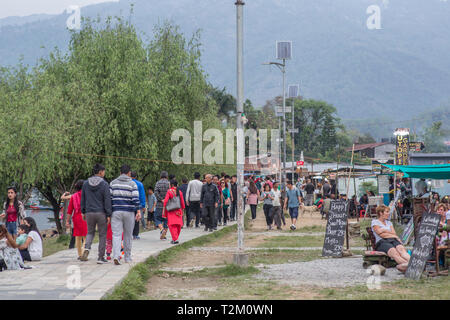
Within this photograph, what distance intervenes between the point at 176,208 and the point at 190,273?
4.54 metres

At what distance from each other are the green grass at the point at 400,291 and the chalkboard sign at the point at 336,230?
12.6 feet

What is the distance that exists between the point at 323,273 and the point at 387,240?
1.48m

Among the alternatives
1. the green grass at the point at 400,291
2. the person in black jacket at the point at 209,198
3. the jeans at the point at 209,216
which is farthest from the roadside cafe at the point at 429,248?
the jeans at the point at 209,216

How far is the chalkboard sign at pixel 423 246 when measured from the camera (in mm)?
10367

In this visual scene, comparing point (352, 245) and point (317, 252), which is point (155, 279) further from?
point (352, 245)

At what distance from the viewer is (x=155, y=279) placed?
11.0 m

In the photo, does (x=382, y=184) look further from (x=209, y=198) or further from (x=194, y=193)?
(x=209, y=198)

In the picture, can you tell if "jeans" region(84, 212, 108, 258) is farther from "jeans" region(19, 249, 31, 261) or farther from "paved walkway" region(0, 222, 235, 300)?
"jeans" region(19, 249, 31, 261)

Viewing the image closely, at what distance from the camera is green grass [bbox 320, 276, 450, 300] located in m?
8.53

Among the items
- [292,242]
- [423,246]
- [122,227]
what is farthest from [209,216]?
[423,246]

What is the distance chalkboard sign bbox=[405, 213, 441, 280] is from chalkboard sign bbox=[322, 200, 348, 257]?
3.37 meters

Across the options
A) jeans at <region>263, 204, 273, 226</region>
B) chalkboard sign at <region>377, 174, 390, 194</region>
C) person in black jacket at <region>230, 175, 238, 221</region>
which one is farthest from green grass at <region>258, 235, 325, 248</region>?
chalkboard sign at <region>377, 174, 390, 194</region>

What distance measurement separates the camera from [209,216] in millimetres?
21750
